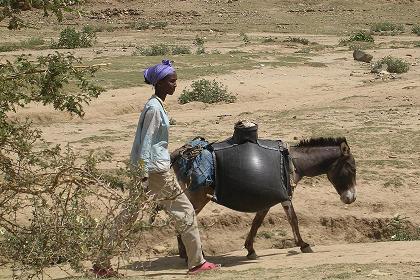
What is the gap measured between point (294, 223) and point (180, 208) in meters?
1.61

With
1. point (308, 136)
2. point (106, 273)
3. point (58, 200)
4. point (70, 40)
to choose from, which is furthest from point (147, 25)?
point (58, 200)

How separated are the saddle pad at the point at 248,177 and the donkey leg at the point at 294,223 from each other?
173 mm

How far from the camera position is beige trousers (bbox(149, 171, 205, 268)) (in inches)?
301

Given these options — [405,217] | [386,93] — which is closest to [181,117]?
[386,93]

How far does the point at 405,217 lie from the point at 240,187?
3034mm

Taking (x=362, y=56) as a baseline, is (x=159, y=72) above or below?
above

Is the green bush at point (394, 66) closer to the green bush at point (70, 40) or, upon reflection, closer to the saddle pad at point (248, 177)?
the green bush at point (70, 40)

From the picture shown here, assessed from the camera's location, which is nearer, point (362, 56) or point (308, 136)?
point (308, 136)

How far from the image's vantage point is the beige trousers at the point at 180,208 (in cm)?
765

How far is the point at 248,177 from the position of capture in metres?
8.46

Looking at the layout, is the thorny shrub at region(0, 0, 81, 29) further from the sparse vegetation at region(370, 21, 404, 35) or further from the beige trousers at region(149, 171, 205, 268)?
the sparse vegetation at region(370, 21, 404, 35)

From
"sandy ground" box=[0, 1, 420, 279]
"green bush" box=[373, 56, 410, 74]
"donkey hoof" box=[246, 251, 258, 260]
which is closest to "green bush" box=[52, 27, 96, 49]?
"sandy ground" box=[0, 1, 420, 279]

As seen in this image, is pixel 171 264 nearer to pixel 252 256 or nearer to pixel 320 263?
pixel 252 256

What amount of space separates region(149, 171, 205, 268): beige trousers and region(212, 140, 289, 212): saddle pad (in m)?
0.73
